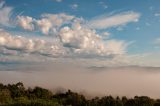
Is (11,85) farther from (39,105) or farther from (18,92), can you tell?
(39,105)

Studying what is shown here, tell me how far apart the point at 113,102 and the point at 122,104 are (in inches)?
140

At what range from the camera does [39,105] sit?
Answer: 5778 centimetres

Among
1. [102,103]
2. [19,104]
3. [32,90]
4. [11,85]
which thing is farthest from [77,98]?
[19,104]

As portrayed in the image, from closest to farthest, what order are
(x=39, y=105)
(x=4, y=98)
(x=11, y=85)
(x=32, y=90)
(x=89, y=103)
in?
1. (x=39, y=105)
2. (x=4, y=98)
3. (x=89, y=103)
4. (x=32, y=90)
5. (x=11, y=85)

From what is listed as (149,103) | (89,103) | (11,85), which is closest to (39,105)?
(89,103)

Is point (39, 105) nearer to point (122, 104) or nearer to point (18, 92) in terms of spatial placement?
point (122, 104)

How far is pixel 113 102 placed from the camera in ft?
423

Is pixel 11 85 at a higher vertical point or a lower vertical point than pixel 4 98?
higher

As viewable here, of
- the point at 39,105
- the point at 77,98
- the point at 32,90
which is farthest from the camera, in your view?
the point at 32,90

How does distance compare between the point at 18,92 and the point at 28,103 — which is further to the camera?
the point at 18,92

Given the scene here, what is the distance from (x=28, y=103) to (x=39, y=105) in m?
2.99

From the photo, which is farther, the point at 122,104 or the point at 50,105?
the point at 122,104

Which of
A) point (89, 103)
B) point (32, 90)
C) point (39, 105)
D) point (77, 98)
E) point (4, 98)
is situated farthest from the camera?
point (32, 90)

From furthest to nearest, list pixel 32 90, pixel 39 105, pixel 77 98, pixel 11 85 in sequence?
pixel 11 85 < pixel 32 90 < pixel 77 98 < pixel 39 105
